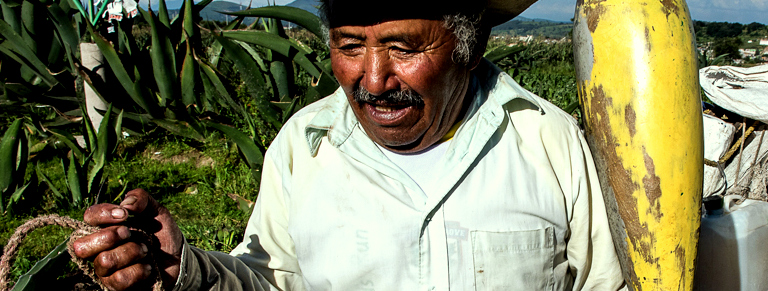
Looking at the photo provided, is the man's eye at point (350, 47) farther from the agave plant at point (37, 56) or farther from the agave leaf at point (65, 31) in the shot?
the agave plant at point (37, 56)

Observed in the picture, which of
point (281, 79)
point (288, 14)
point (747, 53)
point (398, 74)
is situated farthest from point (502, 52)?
point (747, 53)

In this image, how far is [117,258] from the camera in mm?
1041

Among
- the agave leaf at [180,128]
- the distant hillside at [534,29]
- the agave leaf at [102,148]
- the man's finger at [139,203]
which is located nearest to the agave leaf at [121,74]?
the agave leaf at [180,128]

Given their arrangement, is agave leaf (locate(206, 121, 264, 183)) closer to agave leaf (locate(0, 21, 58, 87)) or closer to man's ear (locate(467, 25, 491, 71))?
man's ear (locate(467, 25, 491, 71))

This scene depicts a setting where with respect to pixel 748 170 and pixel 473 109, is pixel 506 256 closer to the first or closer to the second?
pixel 473 109

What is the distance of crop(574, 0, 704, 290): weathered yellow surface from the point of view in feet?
3.68

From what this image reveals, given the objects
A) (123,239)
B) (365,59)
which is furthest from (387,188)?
(123,239)

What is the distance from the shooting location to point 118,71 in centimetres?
434

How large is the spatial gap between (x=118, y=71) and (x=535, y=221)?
4038mm

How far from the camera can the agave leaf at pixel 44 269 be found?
111cm

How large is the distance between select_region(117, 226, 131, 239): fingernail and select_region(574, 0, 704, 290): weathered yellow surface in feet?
3.51

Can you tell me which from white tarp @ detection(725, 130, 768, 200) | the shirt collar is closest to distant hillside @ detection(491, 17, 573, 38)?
white tarp @ detection(725, 130, 768, 200)

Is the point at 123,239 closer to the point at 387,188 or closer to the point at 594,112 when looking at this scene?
the point at 387,188

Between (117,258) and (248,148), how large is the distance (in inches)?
85.9
